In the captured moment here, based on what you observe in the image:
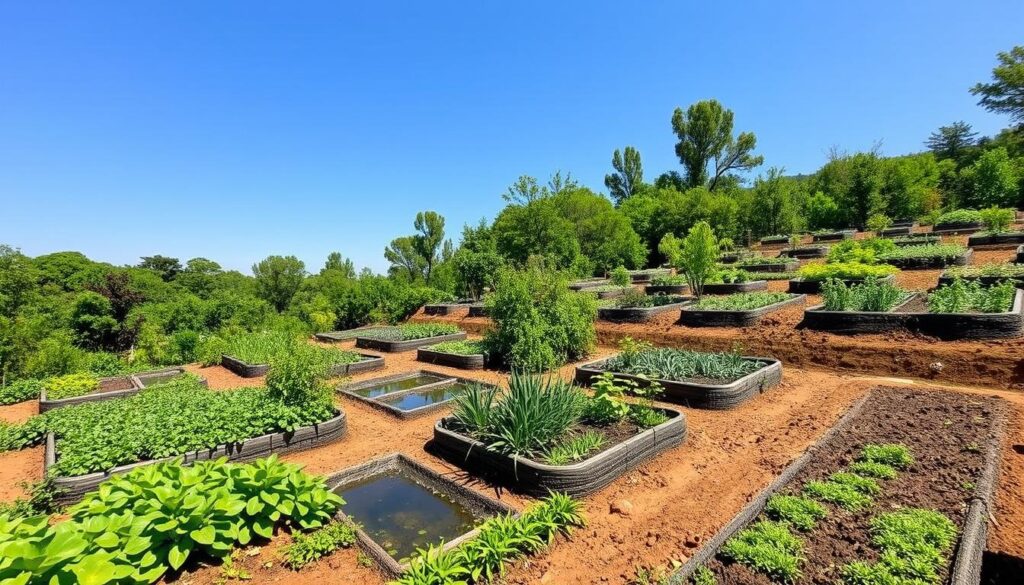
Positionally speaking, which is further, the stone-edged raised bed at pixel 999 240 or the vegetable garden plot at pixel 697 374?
the stone-edged raised bed at pixel 999 240

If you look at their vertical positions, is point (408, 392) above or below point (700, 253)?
below

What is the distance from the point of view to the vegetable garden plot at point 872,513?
2.45m

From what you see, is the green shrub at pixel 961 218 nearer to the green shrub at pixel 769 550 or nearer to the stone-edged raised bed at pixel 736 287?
the stone-edged raised bed at pixel 736 287

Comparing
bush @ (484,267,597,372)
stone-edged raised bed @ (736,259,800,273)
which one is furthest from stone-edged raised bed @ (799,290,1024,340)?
stone-edged raised bed @ (736,259,800,273)

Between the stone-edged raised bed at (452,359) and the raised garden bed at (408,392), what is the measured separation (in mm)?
777

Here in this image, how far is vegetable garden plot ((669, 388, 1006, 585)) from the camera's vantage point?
245 cm

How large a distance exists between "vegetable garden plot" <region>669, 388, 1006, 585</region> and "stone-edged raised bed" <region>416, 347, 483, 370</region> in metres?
6.49

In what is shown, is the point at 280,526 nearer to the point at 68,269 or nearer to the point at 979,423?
the point at 979,423

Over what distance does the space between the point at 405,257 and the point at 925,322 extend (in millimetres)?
35481

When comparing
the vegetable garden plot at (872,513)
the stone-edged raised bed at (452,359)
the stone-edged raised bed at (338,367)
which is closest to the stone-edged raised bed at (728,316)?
the vegetable garden plot at (872,513)

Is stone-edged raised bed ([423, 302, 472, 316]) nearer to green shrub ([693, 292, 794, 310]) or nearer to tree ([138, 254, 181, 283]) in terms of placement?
green shrub ([693, 292, 794, 310])

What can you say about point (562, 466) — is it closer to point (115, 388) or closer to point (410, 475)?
point (410, 475)

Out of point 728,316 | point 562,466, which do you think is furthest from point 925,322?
point 562,466

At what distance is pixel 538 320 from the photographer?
8781mm
